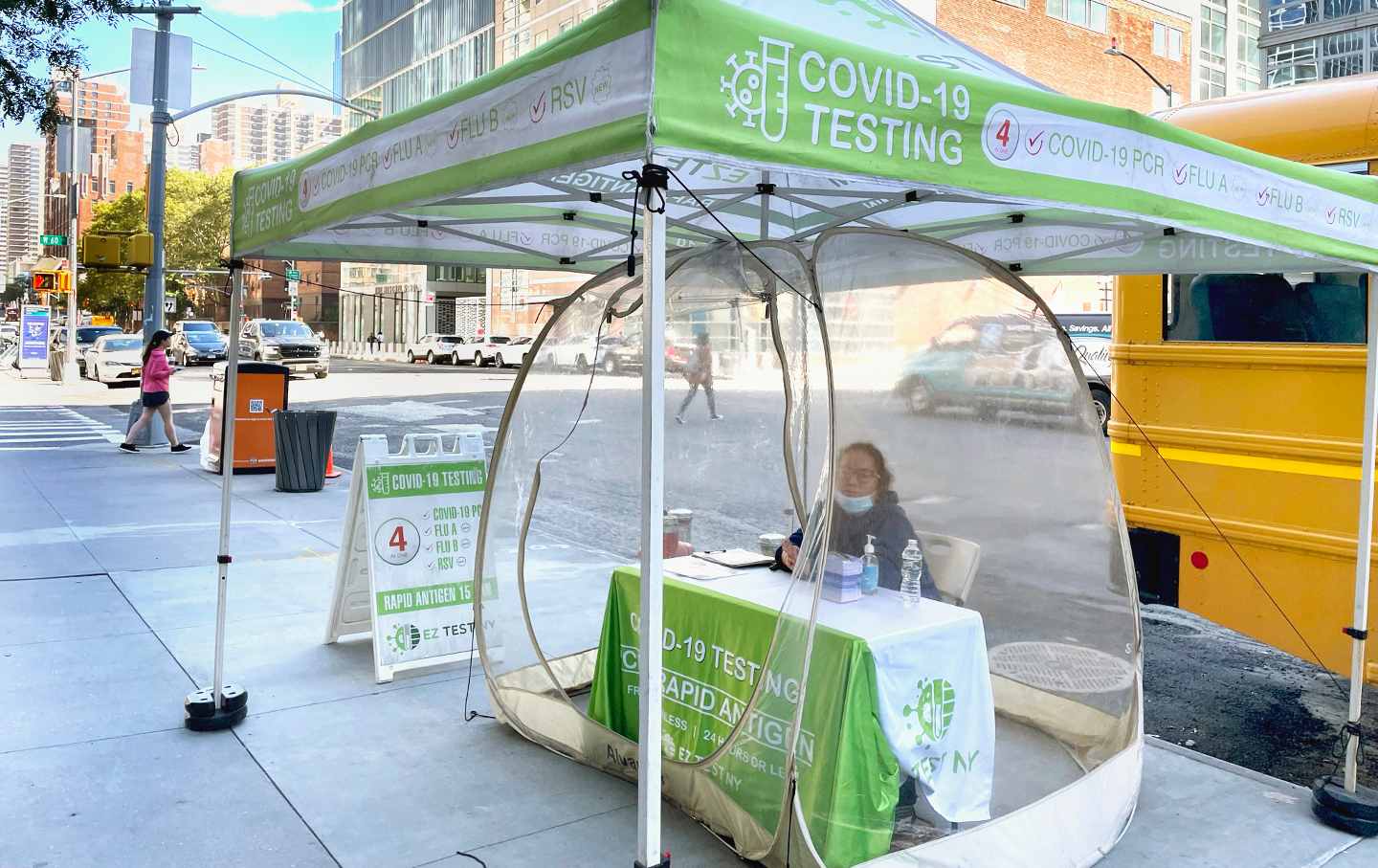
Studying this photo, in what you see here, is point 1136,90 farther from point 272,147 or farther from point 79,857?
point 272,147

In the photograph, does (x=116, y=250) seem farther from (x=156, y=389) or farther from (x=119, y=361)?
(x=119, y=361)

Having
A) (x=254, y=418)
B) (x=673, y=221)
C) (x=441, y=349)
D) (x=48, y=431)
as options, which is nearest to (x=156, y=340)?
(x=254, y=418)

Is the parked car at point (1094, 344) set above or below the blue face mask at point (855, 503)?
above

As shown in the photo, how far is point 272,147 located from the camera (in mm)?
141875

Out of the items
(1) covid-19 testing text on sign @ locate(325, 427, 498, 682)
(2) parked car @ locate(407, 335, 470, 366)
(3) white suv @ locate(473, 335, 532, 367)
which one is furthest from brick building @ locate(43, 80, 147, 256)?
(1) covid-19 testing text on sign @ locate(325, 427, 498, 682)

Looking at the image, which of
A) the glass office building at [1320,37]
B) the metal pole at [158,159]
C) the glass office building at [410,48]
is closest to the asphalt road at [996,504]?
the metal pole at [158,159]

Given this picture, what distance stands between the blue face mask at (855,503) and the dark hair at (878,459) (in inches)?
3.2

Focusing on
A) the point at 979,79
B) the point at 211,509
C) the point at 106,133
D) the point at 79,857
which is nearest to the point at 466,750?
the point at 79,857

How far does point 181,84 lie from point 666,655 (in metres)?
15.5

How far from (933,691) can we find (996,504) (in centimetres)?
113

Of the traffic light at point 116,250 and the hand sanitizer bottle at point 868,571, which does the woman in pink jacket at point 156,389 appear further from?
the hand sanitizer bottle at point 868,571

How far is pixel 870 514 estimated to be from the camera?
413 centimetres

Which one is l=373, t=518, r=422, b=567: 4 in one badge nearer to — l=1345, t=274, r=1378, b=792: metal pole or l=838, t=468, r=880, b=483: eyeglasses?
l=838, t=468, r=880, b=483: eyeglasses

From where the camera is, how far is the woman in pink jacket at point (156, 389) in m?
15.0
